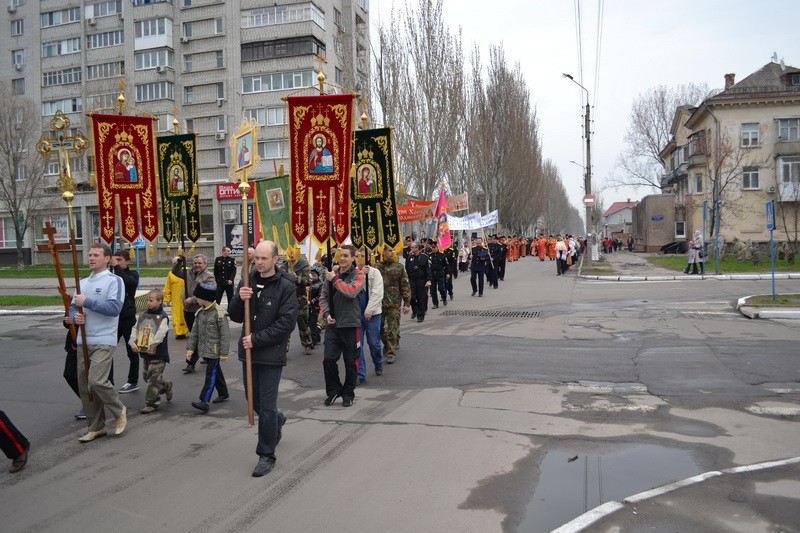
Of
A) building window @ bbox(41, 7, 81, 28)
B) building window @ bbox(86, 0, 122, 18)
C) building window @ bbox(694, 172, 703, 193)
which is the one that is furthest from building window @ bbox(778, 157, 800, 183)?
building window @ bbox(41, 7, 81, 28)

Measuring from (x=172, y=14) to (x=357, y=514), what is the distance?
49406 mm

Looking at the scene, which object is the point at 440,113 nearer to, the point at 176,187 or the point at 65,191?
the point at 176,187

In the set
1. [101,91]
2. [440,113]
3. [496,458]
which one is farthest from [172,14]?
[496,458]

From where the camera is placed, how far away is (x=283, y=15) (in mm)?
44250

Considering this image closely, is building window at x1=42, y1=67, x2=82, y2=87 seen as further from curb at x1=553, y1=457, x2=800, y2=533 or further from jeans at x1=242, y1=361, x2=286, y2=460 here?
curb at x1=553, y1=457, x2=800, y2=533

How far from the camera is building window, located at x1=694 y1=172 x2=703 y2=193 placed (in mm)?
48781

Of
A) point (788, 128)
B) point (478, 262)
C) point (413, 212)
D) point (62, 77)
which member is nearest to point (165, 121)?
point (62, 77)

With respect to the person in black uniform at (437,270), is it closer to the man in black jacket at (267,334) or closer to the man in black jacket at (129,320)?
the man in black jacket at (129,320)

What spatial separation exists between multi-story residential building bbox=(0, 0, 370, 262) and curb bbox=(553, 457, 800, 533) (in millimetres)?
39338

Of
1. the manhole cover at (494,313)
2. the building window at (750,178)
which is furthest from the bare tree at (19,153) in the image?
the building window at (750,178)

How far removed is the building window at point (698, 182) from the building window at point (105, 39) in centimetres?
4467

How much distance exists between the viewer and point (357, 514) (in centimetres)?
440

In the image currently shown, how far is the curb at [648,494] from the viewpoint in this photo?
4.13 m

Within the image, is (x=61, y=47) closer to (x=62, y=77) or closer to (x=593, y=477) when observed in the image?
(x=62, y=77)
